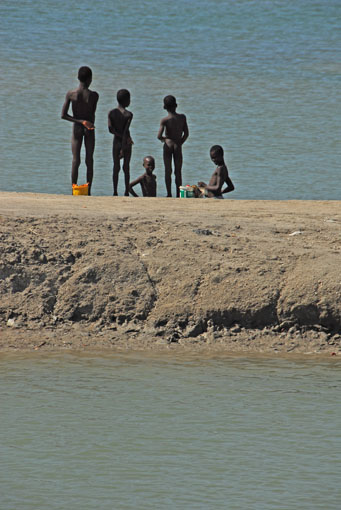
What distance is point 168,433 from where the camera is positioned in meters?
6.22

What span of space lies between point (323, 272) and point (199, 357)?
1.41m

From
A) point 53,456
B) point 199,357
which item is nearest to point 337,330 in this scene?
point 199,357

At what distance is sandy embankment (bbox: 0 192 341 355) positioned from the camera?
8.60 meters

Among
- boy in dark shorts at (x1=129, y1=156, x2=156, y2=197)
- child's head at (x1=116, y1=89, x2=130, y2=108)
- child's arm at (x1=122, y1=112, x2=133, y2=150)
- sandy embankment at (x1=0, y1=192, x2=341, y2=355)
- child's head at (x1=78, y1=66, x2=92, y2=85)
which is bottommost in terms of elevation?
sandy embankment at (x1=0, y1=192, x2=341, y2=355)

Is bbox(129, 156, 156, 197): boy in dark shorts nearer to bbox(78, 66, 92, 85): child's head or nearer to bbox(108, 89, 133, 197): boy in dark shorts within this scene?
bbox(108, 89, 133, 197): boy in dark shorts

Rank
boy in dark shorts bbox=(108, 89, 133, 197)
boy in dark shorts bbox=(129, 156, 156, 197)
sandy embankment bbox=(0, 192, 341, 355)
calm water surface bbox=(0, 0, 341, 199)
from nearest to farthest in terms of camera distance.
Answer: sandy embankment bbox=(0, 192, 341, 355)
boy in dark shorts bbox=(108, 89, 133, 197)
boy in dark shorts bbox=(129, 156, 156, 197)
calm water surface bbox=(0, 0, 341, 199)

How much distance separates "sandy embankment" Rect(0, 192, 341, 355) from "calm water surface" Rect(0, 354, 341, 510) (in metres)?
0.51

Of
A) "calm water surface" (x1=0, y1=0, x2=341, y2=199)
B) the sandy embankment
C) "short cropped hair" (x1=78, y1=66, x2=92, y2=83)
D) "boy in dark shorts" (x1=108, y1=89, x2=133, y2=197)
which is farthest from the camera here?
"calm water surface" (x1=0, y1=0, x2=341, y2=199)

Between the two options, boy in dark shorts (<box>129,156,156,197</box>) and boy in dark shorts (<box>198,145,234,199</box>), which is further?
boy in dark shorts (<box>129,156,156,197</box>)

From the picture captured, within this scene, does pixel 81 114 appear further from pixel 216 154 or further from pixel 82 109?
pixel 216 154

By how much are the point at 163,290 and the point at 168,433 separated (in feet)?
8.85

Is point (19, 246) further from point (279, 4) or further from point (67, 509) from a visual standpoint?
point (279, 4)

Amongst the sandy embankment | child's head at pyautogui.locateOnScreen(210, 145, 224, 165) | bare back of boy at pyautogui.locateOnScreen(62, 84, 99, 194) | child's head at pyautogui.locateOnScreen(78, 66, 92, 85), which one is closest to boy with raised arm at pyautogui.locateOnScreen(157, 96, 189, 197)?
child's head at pyautogui.locateOnScreen(210, 145, 224, 165)

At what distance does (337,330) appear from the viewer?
28.5 feet
